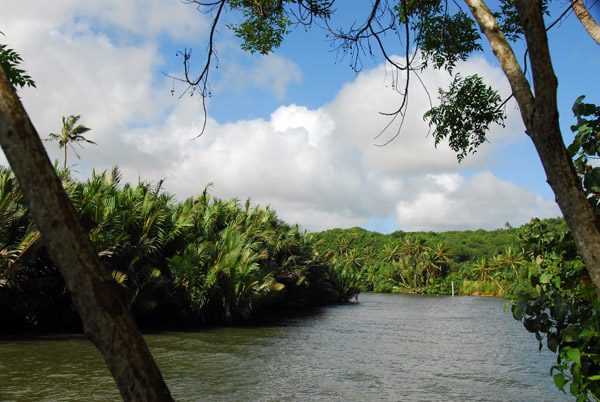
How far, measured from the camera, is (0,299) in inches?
563

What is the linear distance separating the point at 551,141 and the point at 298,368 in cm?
1125

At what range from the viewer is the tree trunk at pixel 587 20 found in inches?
217

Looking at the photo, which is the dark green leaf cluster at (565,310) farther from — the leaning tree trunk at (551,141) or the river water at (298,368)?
the river water at (298,368)

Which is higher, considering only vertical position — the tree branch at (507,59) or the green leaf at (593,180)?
the tree branch at (507,59)

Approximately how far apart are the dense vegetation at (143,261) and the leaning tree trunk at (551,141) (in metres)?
13.4

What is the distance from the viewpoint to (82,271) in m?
1.72

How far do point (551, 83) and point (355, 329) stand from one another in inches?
838

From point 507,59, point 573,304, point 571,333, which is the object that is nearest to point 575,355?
point 571,333

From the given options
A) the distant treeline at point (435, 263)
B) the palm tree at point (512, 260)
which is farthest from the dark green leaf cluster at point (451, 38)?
the palm tree at point (512, 260)

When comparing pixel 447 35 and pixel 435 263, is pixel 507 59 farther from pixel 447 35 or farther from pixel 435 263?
pixel 435 263

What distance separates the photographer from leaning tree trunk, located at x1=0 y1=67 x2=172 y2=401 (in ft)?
5.48

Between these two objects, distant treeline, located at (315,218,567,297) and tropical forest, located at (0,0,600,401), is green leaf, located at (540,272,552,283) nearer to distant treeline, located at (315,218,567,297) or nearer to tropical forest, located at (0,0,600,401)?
tropical forest, located at (0,0,600,401)

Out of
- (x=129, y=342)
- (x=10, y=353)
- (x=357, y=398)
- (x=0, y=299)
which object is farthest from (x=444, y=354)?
(x=129, y=342)

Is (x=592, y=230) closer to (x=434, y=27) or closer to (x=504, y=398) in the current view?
(x=434, y=27)
